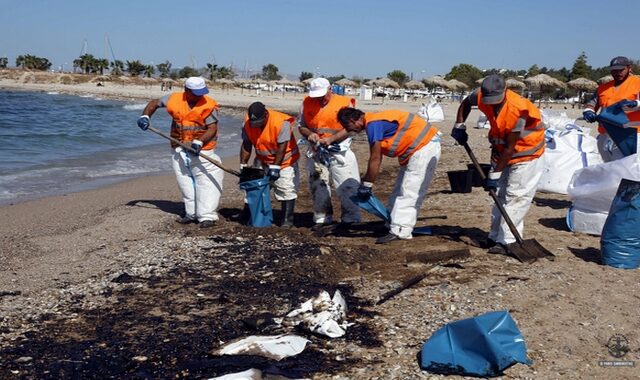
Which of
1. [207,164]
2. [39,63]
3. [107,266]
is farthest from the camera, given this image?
[39,63]

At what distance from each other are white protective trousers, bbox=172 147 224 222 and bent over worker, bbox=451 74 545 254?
9.15 ft

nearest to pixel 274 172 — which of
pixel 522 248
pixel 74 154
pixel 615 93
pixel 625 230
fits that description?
pixel 522 248

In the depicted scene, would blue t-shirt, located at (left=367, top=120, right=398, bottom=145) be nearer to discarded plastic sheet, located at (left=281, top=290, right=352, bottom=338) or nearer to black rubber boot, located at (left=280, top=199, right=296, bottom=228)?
black rubber boot, located at (left=280, top=199, right=296, bottom=228)

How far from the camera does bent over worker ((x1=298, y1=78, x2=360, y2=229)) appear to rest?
680 centimetres

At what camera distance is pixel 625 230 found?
18.3 feet

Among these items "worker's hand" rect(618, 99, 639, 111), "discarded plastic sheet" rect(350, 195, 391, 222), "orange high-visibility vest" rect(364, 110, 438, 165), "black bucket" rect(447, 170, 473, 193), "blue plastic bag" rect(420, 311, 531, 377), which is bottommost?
"blue plastic bag" rect(420, 311, 531, 377)

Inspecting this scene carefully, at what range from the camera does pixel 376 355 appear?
3.98m

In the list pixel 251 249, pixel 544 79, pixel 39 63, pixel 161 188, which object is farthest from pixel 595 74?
pixel 39 63

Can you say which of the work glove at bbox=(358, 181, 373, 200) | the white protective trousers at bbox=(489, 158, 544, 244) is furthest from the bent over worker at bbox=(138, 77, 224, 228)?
the white protective trousers at bbox=(489, 158, 544, 244)

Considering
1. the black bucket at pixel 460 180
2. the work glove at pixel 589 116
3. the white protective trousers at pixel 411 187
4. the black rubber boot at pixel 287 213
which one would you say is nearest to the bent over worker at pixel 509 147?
the white protective trousers at pixel 411 187

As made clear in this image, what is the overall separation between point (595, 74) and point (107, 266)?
48117 millimetres

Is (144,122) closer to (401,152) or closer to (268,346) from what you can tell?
(401,152)

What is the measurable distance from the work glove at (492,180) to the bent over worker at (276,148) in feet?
7.02

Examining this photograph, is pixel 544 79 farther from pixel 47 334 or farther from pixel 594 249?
pixel 47 334
